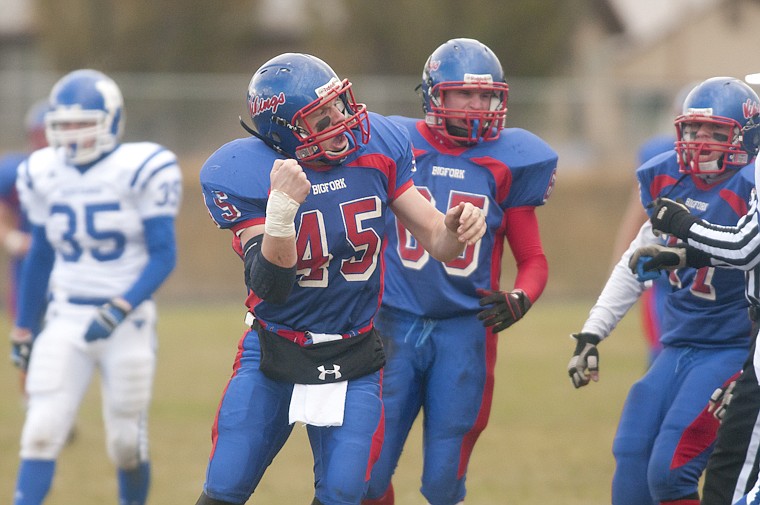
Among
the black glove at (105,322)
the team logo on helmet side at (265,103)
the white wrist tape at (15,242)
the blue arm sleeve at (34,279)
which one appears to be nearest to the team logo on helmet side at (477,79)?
the team logo on helmet side at (265,103)

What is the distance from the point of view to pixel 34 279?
19.5 ft

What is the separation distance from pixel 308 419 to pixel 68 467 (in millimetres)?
3592

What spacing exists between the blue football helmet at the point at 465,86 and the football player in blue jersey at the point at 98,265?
1442mm

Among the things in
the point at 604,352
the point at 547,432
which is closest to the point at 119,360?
the point at 547,432

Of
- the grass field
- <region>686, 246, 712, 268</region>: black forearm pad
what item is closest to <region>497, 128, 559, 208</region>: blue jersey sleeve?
<region>686, 246, 712, 268</region>: black forearm pad

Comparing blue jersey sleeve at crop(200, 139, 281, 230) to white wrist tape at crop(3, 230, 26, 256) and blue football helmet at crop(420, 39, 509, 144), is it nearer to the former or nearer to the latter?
blue football helmet at crop(420, 39, 509, 144)

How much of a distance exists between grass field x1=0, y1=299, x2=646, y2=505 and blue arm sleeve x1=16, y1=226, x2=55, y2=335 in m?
0.96

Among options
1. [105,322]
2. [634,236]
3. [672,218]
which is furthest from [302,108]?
[634,236]

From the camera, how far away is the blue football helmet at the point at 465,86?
4879 millimetres

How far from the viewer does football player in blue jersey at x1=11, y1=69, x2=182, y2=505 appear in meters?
5.56

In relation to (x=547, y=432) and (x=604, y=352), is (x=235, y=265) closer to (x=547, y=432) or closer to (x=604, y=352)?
(x=604, y=352)

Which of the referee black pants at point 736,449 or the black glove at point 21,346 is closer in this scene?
the referee black pants at point 736,449

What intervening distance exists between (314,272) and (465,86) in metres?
1.18

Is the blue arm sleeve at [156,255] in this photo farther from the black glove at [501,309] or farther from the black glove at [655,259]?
the black glove at [655,259]
